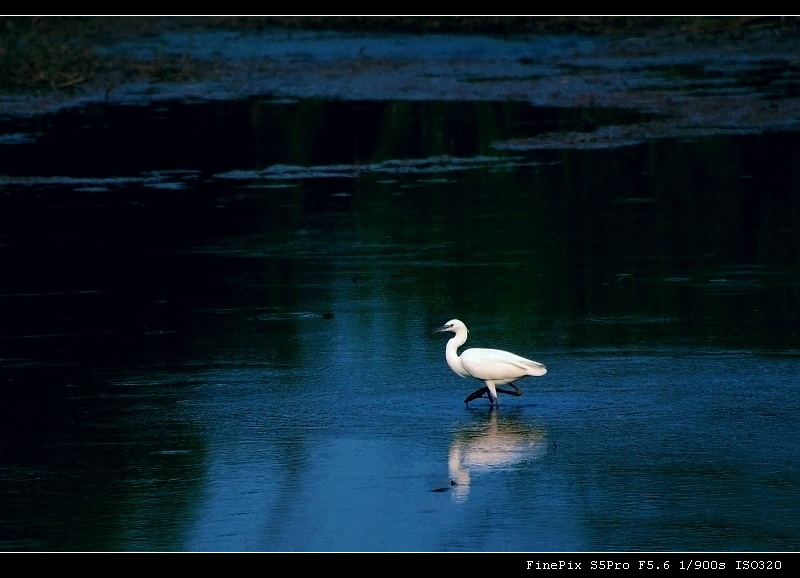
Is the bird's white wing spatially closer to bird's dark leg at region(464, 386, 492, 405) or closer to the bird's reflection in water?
bird's dark leg at region(464, 386, 492, 405)

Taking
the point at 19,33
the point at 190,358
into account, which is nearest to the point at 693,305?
the point at 190,358

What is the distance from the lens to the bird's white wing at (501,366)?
978 centimetres

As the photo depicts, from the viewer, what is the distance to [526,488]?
27.2 ft

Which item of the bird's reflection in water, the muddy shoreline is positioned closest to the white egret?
the bird's reflection in water

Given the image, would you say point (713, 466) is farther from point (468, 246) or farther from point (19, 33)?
point (19, 33)

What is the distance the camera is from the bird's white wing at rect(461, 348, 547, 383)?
385 inches

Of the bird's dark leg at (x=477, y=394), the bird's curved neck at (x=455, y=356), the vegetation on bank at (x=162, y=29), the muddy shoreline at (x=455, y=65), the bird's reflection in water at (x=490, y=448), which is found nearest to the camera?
the bird's reflection in water at (x=490, y=448)

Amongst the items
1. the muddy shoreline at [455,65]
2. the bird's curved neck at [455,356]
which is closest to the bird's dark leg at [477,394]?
the bird's curved neck at [455,356]

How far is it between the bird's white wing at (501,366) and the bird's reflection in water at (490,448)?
273 mm

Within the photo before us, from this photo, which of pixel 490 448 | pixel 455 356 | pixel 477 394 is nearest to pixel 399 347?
pixel 455 356

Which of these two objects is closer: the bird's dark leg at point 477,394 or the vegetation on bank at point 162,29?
the bird's dark leg at point 477,394

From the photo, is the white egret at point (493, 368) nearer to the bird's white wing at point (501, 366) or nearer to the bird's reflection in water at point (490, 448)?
the bird's white wing at point (501, 366)

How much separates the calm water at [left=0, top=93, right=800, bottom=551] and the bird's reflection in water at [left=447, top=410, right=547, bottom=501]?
3 centimetres

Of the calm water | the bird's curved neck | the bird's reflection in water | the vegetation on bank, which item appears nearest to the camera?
the calm water
